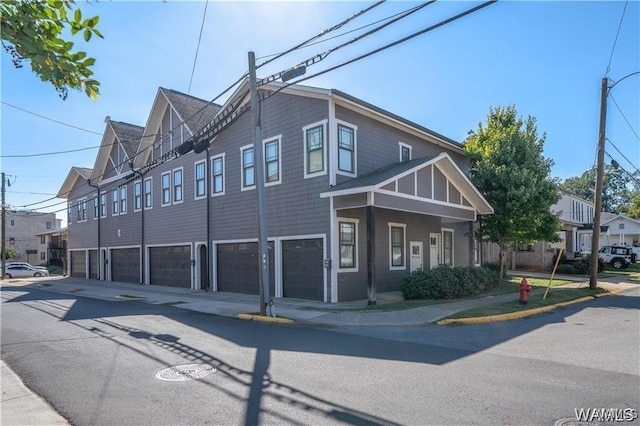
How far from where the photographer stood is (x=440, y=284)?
16141 millimetres

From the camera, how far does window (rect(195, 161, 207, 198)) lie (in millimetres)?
23000

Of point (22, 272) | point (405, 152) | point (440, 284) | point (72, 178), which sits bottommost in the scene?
point (22, 272)

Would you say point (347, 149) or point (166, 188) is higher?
point (347, 149)

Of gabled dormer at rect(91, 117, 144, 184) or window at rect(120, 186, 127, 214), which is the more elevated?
gabled dormer at rect(91, 117, 144, 184)

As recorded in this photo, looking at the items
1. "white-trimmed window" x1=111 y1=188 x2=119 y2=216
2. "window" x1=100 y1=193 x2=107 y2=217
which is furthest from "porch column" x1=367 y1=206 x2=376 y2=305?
"window" x1=100 y1=193 x2=107 y2=217

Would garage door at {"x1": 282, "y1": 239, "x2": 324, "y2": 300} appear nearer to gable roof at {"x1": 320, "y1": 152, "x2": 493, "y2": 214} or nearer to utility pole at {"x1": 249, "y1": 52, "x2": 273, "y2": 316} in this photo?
gable roof at {"x1": 320, "y1": 152, "x2": 493, "y2": 214}

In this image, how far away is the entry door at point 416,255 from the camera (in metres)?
20.1

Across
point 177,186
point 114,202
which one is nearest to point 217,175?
point 177,186

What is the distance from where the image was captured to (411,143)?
20703 millimetres

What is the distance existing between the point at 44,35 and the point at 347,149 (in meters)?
13.8

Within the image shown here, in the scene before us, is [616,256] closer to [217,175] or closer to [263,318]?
[217,175]

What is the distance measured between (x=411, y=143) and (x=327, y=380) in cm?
1564

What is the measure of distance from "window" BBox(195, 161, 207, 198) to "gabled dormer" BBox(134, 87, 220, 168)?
2023 millimetres

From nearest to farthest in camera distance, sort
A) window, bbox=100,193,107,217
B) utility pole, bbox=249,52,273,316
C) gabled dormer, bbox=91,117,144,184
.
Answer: utility pole, bbox=249,52,273,316, gabled dormer, bbox=91,117,144,184, window, bbox=100,193,107,217
